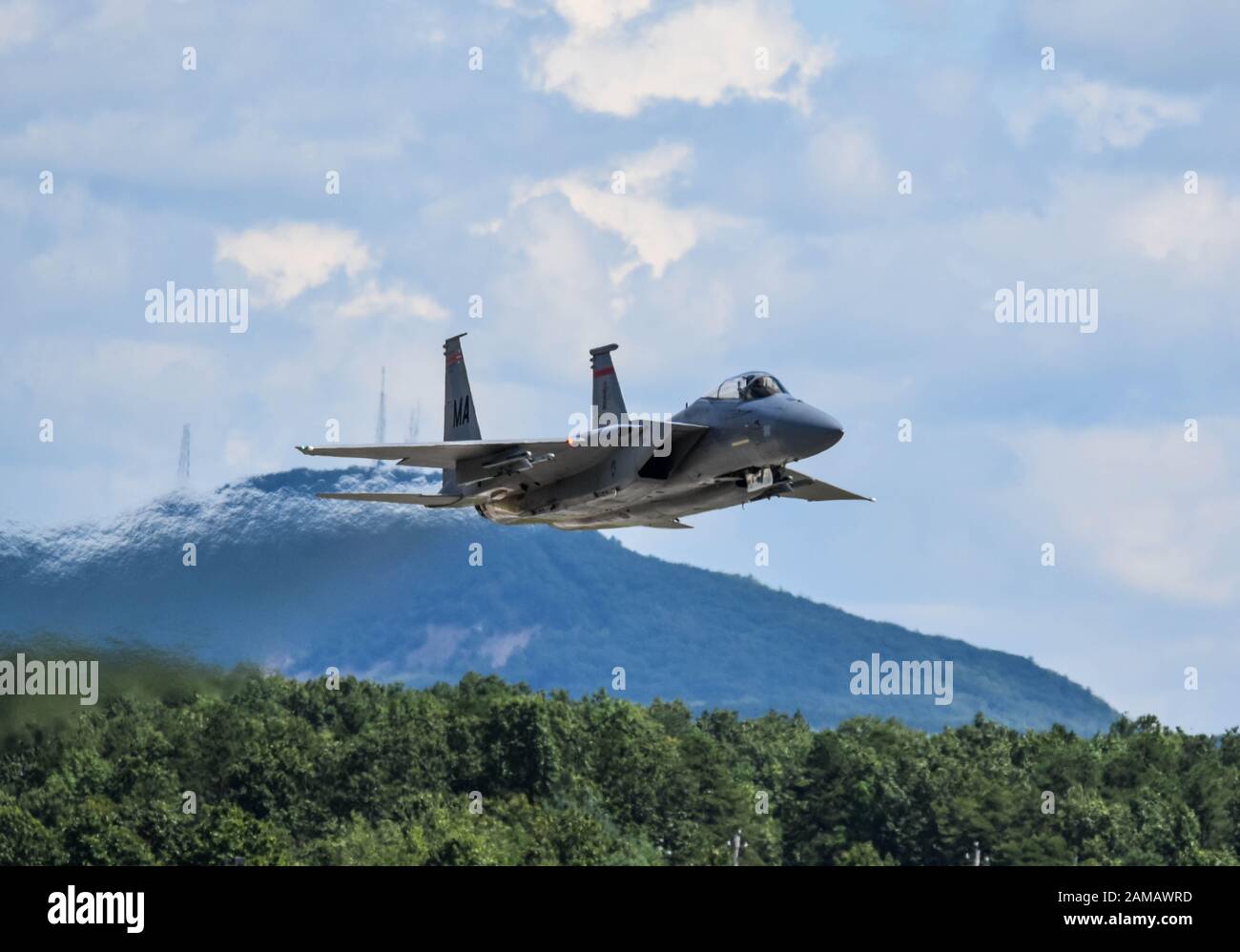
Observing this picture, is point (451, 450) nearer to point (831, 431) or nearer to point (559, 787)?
point (831, 431)

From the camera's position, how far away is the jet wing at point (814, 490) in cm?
3781

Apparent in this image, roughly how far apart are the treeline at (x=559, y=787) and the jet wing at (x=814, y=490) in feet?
119

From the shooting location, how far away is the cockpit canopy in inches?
1315

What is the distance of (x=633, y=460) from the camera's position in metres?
34.5

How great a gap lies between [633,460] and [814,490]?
6256 millimetres

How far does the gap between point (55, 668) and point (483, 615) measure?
120 meters
